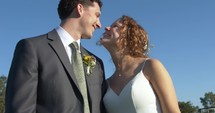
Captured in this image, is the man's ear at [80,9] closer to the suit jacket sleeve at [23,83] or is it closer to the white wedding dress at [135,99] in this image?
the suit jacket sleeve at [23,83]

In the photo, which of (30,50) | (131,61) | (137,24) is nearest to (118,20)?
(137,24)

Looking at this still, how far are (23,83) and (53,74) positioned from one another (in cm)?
47

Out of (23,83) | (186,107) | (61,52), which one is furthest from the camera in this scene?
(186,107)

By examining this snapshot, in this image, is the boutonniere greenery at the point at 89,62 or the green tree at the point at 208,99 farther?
the green tree at the point at 208,99

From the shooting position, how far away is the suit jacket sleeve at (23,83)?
488 cm

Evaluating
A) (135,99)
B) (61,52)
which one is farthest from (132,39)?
(61,52)

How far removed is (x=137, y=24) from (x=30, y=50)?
100 inches

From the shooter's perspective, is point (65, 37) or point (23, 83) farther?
point (65, 37)

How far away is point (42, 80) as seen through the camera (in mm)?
5137

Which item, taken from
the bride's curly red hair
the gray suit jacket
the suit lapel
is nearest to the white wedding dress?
the bride's curly red hair

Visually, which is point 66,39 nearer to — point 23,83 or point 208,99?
point 23,83

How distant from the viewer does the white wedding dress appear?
20.9ft

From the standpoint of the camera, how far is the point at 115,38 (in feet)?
22.9

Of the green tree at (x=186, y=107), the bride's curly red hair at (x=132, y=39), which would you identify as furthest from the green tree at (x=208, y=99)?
the bride's curly red hair at (x=132, y=39)
